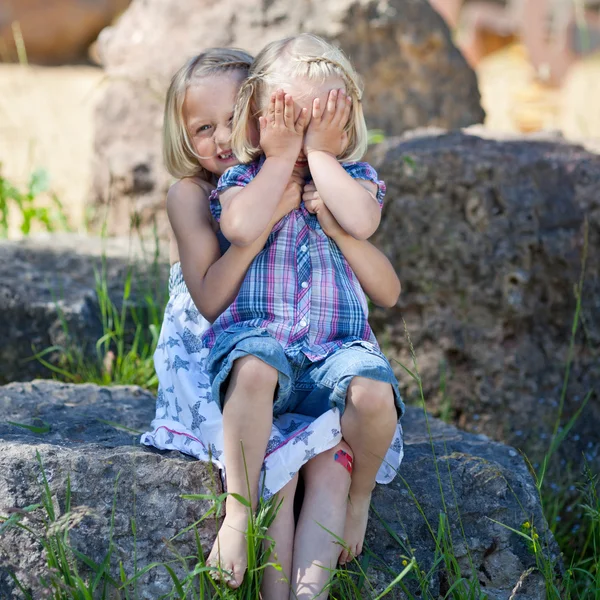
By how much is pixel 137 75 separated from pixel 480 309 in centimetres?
241

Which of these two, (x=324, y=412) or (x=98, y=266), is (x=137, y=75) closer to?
(x=98, y=266)

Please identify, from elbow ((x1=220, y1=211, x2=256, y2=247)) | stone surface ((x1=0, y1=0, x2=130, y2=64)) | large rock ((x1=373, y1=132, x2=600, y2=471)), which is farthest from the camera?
stone surface ((x1=0, y1=0, x2=130, y2=64))

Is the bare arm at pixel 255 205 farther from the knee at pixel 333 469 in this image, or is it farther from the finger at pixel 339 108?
the knee at pixel 333 469

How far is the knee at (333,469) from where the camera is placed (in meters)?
2.04

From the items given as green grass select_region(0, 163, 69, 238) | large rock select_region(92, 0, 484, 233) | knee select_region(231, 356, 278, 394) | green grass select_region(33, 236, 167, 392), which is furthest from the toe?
large rock select_region(92, 0, 484, 233)

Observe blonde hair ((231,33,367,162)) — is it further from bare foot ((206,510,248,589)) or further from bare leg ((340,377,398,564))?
bare foot ((206,510,248,589))

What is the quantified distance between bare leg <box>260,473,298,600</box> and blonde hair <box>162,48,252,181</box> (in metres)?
0.96

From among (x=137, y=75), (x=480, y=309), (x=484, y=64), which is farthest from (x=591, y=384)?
(x=484, y=64)

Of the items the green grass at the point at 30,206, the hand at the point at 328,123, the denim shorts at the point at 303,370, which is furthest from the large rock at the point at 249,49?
the denim shorts at the point at 303,370

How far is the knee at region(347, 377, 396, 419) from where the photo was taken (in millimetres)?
1990

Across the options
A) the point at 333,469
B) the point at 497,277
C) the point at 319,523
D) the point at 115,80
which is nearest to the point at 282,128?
the point at 333,469

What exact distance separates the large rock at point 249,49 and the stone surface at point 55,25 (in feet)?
20.1

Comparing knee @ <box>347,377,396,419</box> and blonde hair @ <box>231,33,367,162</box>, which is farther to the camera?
blonde hair @ <box>231,33,367,162</box>

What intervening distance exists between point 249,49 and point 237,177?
7.89 feet
